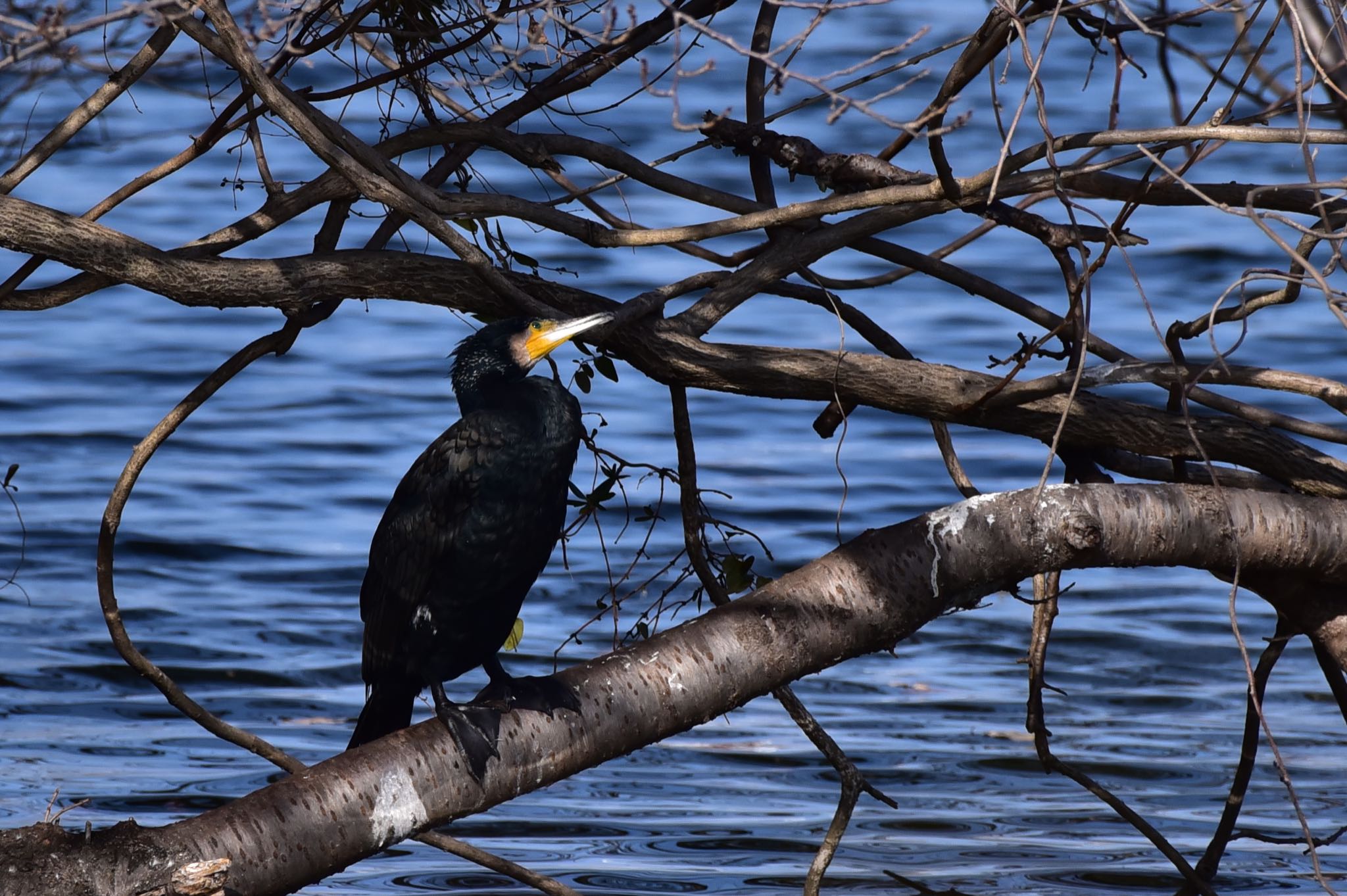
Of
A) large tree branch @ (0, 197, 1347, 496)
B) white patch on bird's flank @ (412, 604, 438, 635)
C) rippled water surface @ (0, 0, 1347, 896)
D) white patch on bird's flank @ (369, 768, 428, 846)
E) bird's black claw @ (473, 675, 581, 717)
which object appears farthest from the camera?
rippled water surface @ (0, 0, 1347, 896)

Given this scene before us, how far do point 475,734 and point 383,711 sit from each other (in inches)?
30.1

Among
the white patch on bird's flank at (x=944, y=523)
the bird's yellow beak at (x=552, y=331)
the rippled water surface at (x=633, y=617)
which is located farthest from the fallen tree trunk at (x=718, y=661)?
the rippled water surface at (x=633, y=617)

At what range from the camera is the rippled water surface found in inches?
158

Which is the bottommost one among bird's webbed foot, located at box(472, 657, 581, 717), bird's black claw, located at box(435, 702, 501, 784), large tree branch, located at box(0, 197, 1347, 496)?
bird's black claw, located at box(435, 702, 501, 784)

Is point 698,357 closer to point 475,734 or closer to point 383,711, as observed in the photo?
point 475,734

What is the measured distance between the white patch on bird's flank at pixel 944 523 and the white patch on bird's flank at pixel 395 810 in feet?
2.56

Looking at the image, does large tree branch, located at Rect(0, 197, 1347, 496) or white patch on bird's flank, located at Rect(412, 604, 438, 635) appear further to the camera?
white patch on bird's flank, located at Rect(412, 604, 438, 635)

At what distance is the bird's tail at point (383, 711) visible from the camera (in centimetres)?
276

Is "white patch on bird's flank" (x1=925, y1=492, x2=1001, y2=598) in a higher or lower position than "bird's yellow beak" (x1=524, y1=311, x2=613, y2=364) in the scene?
lower

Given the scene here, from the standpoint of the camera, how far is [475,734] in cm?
210

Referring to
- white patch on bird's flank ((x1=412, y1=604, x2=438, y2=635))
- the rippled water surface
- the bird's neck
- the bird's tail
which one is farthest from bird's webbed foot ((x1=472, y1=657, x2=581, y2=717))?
the rippled water surface

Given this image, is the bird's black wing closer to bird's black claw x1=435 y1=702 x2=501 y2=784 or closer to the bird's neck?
the bird's neck

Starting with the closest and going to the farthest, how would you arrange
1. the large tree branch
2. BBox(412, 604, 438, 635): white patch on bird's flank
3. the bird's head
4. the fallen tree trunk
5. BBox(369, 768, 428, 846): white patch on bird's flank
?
the fallen tree trunk
BBox(369, 768, 428, 846): white patch on bird's flank
the large tree branch
the bird's head
BBox(412, 604, 438, 635): white patch on bird's flank

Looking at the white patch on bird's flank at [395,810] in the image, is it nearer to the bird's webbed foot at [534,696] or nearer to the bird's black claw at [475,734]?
the bird's black claw at [475,734]
